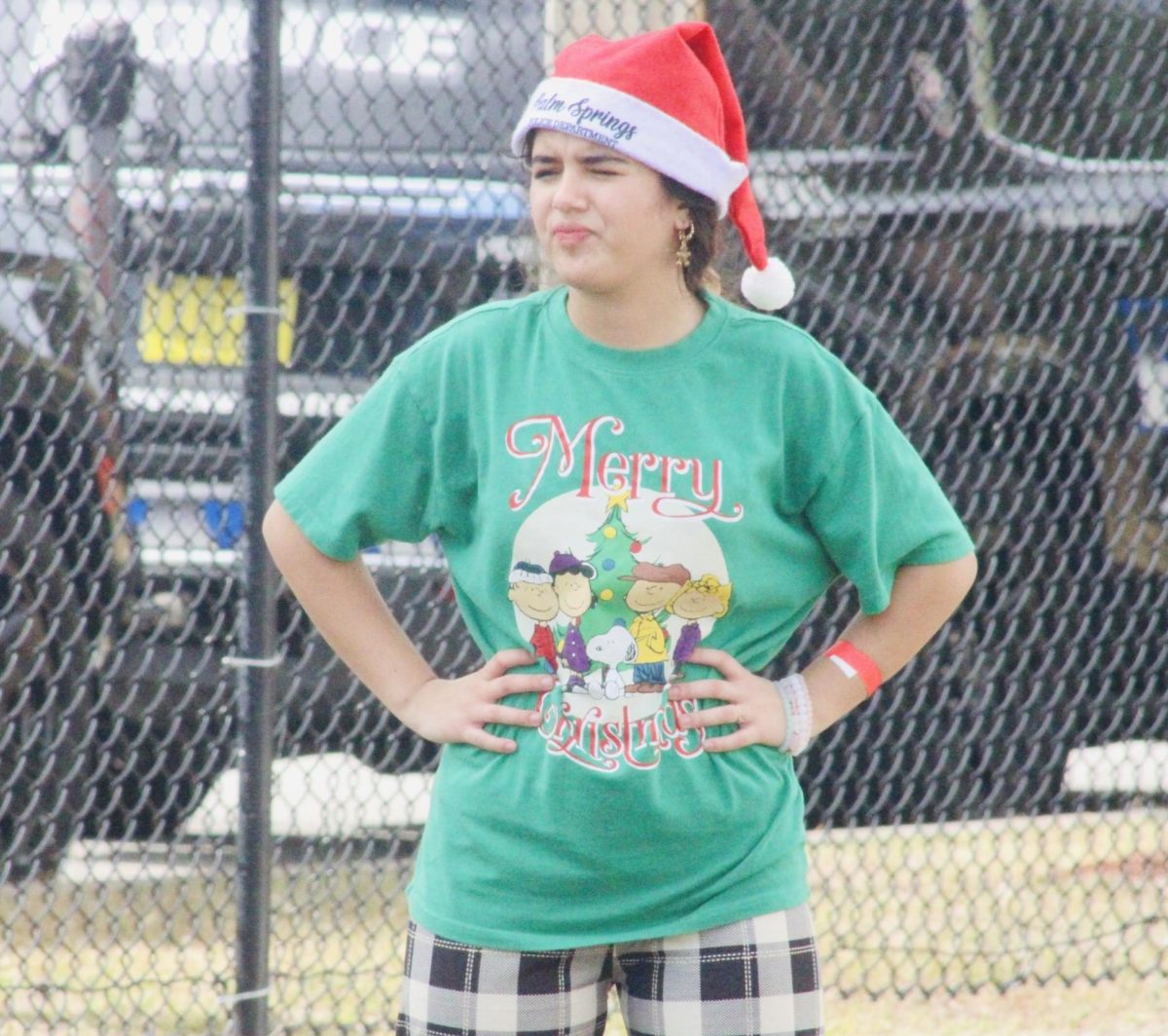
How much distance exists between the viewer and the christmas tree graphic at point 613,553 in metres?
1.80

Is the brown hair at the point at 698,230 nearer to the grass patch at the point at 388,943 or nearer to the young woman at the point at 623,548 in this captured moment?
the young woman at the point at 623,548

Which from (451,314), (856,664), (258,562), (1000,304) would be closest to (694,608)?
(856,664)

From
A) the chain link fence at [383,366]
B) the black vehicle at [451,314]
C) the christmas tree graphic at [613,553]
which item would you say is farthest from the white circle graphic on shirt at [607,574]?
the chain link fence at [383,366]

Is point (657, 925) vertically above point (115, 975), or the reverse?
point (657, 925)

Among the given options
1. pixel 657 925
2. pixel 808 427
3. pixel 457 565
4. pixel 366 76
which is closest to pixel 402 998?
pixel 657 925

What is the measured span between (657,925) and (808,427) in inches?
22.9

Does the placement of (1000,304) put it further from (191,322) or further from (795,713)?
(795,713)

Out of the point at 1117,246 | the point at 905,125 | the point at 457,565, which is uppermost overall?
the point at 905,125

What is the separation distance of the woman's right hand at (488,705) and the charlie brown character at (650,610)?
0.34 feet

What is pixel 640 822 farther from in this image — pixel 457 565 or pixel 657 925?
pixel 457 565

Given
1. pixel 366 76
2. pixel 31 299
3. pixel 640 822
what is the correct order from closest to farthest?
pixel 640 822
pixel 31 299
pixel 366 76

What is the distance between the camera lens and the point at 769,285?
6.68 ft

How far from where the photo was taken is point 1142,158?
422cm

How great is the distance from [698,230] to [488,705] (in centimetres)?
62
